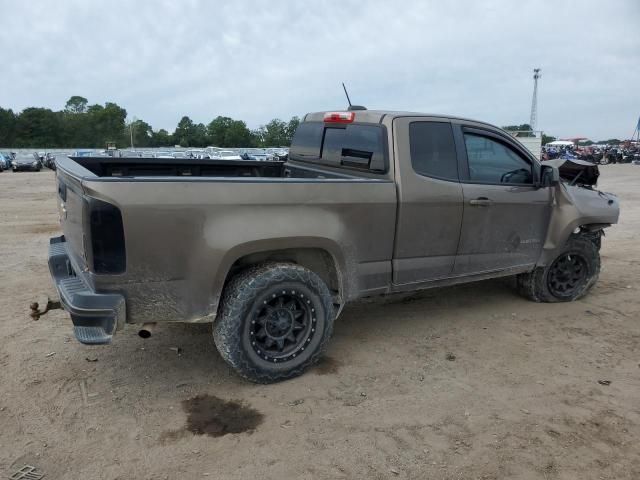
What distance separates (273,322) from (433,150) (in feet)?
6.32

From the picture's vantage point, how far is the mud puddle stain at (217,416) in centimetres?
315

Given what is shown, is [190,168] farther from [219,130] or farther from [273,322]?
[219,130]

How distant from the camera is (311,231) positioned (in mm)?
3580

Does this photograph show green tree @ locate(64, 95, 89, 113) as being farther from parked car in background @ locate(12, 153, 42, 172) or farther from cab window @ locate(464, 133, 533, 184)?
cab window @ locate(464, 133, 533, 184)

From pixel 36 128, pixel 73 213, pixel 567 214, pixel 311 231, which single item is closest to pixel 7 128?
pixel 36 128

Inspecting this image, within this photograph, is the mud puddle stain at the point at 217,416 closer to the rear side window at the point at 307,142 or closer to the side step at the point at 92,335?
the side step at the point at 92,335

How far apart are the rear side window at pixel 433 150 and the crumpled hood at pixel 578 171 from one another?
1684 mm

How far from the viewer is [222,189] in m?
3.23

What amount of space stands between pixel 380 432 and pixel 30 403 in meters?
2.28

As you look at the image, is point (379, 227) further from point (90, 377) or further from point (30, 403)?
point (30, 403)

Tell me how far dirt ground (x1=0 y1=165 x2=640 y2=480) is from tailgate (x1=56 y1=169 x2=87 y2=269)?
0.96 metres

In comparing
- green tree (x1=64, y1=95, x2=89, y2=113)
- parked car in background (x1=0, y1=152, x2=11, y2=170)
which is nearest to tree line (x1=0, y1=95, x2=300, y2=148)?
green tree (x1=64, y1=95, x2=89, y2=113)

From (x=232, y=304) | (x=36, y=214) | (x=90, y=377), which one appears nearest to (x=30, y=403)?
(x=90, y=377)

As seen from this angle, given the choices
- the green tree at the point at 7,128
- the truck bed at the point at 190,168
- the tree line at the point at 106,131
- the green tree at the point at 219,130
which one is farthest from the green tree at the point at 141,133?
the truck bed at the point at 190,168
